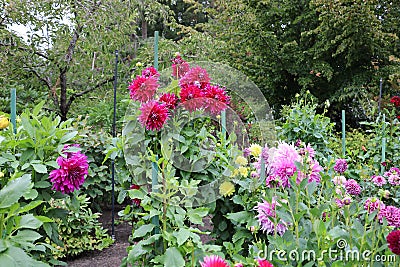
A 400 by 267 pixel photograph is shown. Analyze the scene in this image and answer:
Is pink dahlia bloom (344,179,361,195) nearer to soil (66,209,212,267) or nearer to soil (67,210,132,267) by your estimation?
soil (66,209,212,267)

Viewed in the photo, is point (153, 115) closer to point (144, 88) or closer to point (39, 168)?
point (144, 88)

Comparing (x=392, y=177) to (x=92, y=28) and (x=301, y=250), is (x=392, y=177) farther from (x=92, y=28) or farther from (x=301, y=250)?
(x=92, y=28)

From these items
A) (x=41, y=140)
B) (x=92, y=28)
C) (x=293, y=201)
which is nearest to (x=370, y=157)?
(x=293, y=201)

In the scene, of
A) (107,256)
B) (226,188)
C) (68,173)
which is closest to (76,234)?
(107,256)

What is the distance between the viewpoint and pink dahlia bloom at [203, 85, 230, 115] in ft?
4.73

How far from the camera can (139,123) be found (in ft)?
4.73

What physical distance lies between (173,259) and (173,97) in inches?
21.2

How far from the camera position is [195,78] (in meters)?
1.47

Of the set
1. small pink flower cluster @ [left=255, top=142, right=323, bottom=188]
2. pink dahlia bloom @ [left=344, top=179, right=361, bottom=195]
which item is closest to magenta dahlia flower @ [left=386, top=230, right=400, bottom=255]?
small pink flower cluster @ [left=255, top=142, right=323, bottom=188]

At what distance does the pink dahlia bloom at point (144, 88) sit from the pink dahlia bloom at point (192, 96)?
3.9 inches

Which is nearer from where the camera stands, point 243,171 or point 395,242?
point 395,242

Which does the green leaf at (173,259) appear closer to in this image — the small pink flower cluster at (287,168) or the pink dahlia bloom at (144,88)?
the small pink flower cluster at (287,168)

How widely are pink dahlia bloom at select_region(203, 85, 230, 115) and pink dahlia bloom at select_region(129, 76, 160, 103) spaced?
0.59ft

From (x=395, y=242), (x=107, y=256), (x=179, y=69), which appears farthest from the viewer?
(x=107, y=256)
